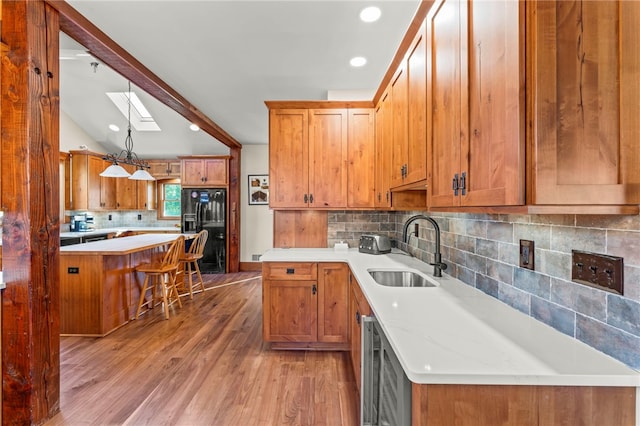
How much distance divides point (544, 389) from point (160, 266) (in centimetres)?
396

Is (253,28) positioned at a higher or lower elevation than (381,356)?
higher

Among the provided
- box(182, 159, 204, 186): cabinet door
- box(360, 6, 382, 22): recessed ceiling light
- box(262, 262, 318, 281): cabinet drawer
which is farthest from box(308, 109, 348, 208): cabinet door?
box(182, 159, 204, 186): cabinet door

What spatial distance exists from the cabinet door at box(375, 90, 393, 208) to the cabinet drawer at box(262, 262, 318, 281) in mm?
906

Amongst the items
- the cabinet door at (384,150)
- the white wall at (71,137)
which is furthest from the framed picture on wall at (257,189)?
the cabinet door at (384,150)

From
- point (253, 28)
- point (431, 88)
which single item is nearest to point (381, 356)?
point (431, 88)

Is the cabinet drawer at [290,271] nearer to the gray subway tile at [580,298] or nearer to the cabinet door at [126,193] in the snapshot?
the gray subway tile at [580,298]

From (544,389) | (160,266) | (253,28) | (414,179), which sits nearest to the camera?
(544,389)

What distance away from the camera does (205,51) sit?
2.52m

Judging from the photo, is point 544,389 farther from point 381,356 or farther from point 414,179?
point 414,179

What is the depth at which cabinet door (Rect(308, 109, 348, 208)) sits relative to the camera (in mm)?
3033

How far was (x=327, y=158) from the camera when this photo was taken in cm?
304

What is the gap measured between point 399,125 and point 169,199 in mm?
6338

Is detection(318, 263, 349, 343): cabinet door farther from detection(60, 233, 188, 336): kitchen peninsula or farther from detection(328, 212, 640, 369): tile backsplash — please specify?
detection(60, 233, 188, 336): kitchen peninsula

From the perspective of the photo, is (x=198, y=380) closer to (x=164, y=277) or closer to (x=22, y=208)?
(x=22, y=208)
